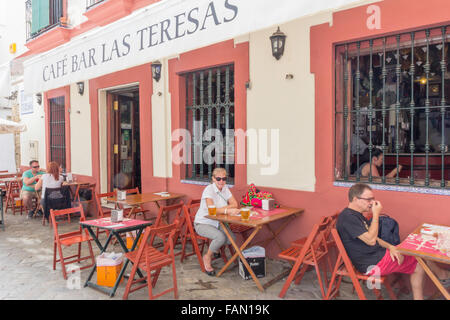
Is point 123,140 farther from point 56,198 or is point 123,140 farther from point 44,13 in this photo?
point 44,13

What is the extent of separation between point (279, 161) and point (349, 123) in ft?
3.51

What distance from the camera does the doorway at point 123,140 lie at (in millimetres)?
8234

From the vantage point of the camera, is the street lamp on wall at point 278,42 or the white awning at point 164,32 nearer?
the white awning at point 164,32

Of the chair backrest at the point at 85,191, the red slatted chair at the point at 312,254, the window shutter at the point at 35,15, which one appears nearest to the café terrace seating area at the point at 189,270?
the red slatted chair at the point at 312,254

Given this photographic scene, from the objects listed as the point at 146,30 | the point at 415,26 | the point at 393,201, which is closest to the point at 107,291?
the point at 146,30

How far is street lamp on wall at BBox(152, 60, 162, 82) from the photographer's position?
6.54m

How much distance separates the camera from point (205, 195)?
15.4 feet

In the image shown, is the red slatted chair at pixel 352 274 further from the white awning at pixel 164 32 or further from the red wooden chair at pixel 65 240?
the red wooden chair at pixel 65 240

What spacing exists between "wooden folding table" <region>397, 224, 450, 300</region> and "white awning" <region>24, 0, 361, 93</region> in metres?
2.03

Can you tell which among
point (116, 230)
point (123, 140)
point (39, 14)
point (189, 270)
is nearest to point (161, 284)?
point (189, 270)

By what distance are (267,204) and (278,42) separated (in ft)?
7.26

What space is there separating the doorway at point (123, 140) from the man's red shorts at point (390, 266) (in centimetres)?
633

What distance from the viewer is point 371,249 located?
3.36m
